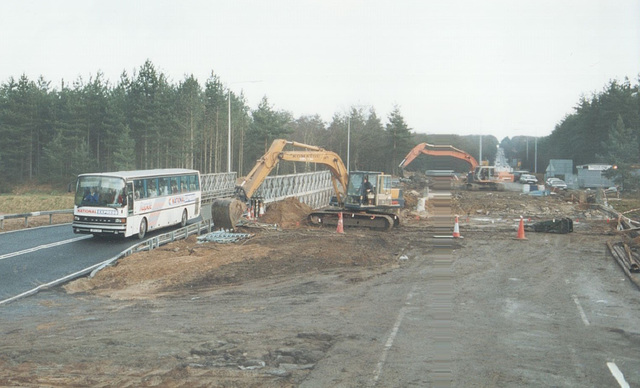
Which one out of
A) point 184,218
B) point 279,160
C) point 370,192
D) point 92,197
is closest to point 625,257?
point 370,192

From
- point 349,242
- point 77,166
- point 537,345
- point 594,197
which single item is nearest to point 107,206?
point 349,242

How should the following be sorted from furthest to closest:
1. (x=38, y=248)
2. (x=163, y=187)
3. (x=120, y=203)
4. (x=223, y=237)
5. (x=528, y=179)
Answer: (x=528, y=179) → (x=163, y=187) → (x=120, y=203) → (x=223, y=237) → (x=38, y=248)

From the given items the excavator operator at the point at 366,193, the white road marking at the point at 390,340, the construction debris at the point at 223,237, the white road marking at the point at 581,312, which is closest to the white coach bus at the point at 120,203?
the construction debris at the point at 223,237

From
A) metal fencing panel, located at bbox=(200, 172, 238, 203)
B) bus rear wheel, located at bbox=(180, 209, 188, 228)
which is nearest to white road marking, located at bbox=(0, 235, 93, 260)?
bus rear wheel, located at bbox=(180, 209, 188, 228)

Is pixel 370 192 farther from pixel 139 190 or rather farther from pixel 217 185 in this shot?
pixel 217 185

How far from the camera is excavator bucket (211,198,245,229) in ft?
76.8

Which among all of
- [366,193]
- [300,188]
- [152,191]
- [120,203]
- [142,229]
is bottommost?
[142,229]

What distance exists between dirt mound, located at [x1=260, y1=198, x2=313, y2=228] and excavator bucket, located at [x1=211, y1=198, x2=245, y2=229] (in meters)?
4.76

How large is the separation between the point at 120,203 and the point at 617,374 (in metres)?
18.0

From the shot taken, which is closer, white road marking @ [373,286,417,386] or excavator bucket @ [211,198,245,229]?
white road marking @ [373,286,417,386]

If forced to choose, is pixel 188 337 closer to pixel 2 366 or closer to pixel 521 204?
pixel 2 366

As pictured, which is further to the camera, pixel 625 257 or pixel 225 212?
pixel 225 212

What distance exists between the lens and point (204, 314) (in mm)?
11617

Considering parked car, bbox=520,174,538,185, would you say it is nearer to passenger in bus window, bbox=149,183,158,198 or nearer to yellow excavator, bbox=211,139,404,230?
yellow excavator, bbox=211,139,404,230
